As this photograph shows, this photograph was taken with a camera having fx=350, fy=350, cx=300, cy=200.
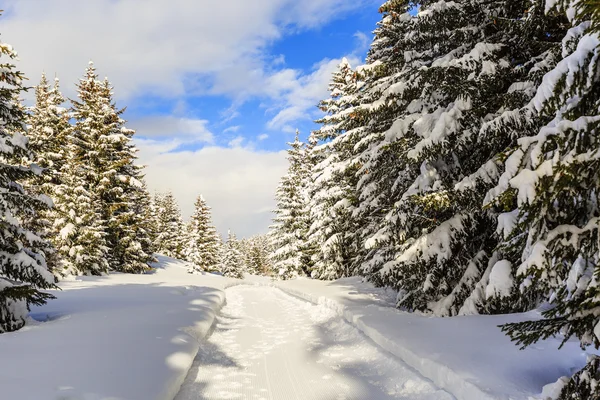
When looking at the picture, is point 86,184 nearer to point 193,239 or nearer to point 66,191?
point 66,191

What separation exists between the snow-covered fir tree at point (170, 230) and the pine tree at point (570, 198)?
164 feet

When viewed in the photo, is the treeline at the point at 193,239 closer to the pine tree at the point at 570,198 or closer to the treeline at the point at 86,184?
the treeline at the point at 86,184

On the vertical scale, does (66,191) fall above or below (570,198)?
above

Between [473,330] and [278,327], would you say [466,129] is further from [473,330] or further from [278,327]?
[278,327]

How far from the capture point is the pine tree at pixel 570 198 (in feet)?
9.67

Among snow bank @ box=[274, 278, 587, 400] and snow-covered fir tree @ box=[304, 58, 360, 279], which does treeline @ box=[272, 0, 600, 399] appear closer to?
snow bank @ box=[274, 278, 587, 400]

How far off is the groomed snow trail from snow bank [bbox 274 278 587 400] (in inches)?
9.0

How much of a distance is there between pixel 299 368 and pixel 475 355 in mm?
2840

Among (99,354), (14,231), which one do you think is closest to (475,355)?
(99,354)

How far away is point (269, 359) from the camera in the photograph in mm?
6699

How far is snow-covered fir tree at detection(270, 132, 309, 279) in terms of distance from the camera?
3141 centimetres

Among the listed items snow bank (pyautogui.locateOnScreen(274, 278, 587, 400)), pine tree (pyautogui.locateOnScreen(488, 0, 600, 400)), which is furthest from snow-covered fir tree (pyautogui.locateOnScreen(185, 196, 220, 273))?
pine tree (pyautogui.locateOnScreen(488, 0, 600, 400))

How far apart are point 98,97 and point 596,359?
104 feet

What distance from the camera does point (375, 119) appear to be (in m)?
13.4
